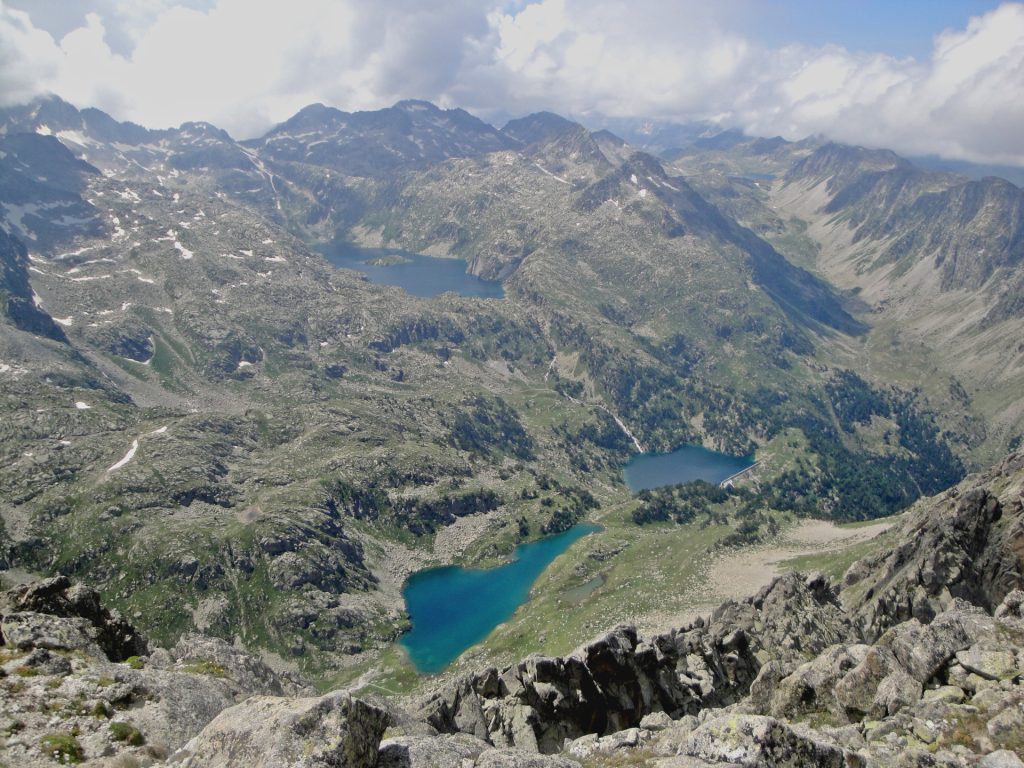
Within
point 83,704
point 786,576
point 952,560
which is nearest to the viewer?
point 83,704

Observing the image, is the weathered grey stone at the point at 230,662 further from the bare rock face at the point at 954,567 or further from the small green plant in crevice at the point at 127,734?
the bare rock face at the point at 954,567

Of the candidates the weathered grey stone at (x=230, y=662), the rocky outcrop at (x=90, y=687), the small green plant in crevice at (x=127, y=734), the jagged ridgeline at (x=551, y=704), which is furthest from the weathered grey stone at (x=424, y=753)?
the weathered grey stone at (x=230, y=662)

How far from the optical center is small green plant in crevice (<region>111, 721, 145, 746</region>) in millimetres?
26766

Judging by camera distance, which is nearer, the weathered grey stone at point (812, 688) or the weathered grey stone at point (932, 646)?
the weathered grey stone at point (932, 646)

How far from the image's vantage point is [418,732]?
36.8 metres

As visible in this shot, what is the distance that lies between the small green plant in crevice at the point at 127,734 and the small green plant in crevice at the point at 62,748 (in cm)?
143

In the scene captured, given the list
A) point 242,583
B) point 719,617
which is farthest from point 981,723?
point 242,583

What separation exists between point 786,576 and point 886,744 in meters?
64.4

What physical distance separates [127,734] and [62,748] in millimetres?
2494

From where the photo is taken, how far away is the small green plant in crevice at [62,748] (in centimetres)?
2452

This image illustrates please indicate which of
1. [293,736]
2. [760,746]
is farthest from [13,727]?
[760,746]

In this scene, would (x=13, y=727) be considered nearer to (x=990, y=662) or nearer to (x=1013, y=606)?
(x=990, y=662)

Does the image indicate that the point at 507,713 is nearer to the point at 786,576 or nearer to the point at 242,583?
the point at 786,576

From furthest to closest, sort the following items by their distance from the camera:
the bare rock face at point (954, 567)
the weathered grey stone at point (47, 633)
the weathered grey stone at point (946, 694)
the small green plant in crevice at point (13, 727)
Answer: the bare rock face at point (954, 567), the weathered grey stone at point (946, 694), the weathered grey stone at point (47, 633), the small green plant in crevice at point (13, 727)
